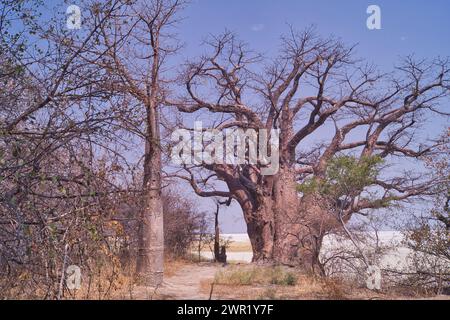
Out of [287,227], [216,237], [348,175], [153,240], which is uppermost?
[348,175]

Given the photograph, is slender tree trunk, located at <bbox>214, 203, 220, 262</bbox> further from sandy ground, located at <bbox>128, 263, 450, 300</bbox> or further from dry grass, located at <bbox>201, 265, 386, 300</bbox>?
sandy ground, located at <bbox>128, 263, 450, 300</bbox>

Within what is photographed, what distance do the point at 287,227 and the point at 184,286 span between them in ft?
11.6

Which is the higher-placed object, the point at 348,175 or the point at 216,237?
the point at 348,175

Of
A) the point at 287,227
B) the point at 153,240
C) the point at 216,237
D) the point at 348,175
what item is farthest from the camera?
the point at 216,237

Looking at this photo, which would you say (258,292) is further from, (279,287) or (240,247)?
(240,247)

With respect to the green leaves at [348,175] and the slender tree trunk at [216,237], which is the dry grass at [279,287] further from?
the slender tree trunk at [216,237]

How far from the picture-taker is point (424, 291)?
6301mm

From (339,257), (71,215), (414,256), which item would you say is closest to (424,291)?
(414,256)

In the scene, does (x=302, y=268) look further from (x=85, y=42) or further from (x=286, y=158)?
(x=85, y=42)

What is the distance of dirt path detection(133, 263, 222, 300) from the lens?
5.39m

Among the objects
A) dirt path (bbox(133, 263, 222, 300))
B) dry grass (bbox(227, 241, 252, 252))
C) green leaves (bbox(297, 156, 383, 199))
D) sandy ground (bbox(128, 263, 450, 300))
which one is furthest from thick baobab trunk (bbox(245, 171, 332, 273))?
dry grass (bbox(227, 241, 252, 252))

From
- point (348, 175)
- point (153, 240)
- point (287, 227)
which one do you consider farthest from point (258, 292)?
point (287, 227)

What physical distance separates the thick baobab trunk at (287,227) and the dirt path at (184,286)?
133 centimetres

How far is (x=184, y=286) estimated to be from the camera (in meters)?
6.72
